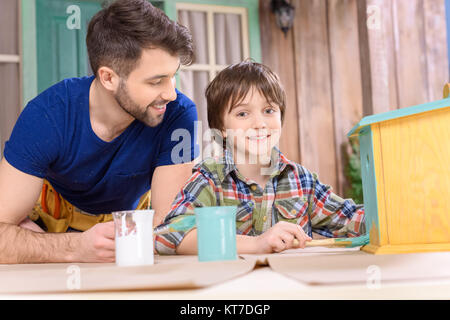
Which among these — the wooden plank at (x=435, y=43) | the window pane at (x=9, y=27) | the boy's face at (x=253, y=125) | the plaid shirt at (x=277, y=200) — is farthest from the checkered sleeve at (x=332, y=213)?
the wooden plank at (x=435, y=43)

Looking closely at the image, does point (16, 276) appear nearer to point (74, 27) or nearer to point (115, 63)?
point (115, 63)

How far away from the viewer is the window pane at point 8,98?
3311 millimetres

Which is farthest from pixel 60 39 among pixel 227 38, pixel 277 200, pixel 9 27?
pixel 277 200

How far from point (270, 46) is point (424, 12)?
50.4 inches

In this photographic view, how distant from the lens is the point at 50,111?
5.45 ft

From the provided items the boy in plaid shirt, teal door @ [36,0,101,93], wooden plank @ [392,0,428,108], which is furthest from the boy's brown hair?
wooden plank @ [392,0,428,108]

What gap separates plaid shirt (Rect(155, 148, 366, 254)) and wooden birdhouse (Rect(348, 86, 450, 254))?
0.48 m

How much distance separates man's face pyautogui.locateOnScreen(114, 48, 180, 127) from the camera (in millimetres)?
1677

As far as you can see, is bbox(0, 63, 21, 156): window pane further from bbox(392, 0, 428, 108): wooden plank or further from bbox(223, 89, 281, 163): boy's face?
bbox(392, 0, 428, 108): wooden plank

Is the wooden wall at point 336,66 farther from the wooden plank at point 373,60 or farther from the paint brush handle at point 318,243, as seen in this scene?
the paint brush handle at point 318,243

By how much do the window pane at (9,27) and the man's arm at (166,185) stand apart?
2109 mm

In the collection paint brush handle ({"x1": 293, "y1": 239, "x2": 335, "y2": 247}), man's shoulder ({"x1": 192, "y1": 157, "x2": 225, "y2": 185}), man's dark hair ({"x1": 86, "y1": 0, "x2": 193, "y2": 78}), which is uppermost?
man's dark hair ({"x1": 86, "y1": 0, "x2": 193, "y2": 78})
